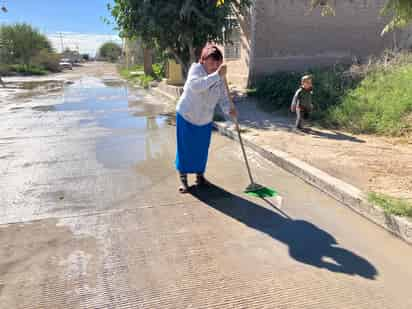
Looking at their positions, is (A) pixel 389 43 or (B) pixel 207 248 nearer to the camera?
(B) pixel 207 248

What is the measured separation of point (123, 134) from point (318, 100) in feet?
15.2

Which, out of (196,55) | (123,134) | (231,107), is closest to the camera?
(231,107)

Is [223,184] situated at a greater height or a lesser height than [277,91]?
lesser

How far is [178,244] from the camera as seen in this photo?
318 centimetres

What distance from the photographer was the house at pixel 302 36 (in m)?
12.3

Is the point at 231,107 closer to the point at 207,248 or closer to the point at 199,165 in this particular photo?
the point at 199,165

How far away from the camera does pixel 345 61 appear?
1334 centimetres

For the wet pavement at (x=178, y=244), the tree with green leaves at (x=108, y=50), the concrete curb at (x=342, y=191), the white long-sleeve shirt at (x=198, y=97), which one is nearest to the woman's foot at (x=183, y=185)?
the wet pavement at (x=178, y=244)

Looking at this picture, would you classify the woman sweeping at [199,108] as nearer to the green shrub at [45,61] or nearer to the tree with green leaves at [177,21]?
the tree with green leaves at [177,21]

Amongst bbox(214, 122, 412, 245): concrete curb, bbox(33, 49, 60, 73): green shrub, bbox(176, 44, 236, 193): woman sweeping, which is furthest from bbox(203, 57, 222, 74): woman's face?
bbox(33, 49, 60, 73): green shrub

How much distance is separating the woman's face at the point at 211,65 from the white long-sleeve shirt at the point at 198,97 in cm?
5

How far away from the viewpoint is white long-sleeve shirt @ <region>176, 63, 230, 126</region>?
3961mm

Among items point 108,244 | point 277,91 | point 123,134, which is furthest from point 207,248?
point 277,91

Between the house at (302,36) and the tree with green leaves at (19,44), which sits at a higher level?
the tree with green leaves at (19,44)
